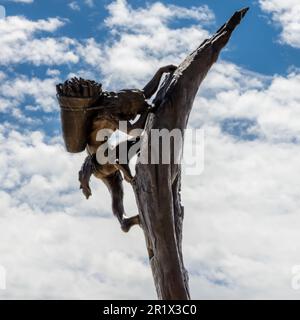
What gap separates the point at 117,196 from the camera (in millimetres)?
10539

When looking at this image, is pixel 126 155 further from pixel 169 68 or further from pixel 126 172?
pixel 169 68

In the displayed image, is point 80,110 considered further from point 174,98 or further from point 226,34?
point 226,34

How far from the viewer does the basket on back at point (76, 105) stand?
959 centimetres

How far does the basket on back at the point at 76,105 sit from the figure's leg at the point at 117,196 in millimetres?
981

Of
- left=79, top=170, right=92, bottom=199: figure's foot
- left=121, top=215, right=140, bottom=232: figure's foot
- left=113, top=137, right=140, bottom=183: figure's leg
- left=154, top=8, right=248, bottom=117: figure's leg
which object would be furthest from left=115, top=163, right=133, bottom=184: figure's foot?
left=154, top=8, right=248, bottom=117: figure's leg

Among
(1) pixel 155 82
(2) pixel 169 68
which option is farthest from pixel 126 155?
(2) pixel 169 68

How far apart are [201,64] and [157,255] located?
8.79 ft

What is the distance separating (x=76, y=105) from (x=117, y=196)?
1.57m

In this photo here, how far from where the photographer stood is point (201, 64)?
10.2 metres

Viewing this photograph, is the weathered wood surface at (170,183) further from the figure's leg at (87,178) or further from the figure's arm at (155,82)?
the figure's leg at (87,178)

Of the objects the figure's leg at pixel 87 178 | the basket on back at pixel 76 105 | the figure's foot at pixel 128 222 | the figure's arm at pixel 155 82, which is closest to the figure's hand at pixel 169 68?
the figure's arm at pixel 155 82

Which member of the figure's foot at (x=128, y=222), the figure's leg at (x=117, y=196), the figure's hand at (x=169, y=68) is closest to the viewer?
the figure's foot at (x=128, y=222)
